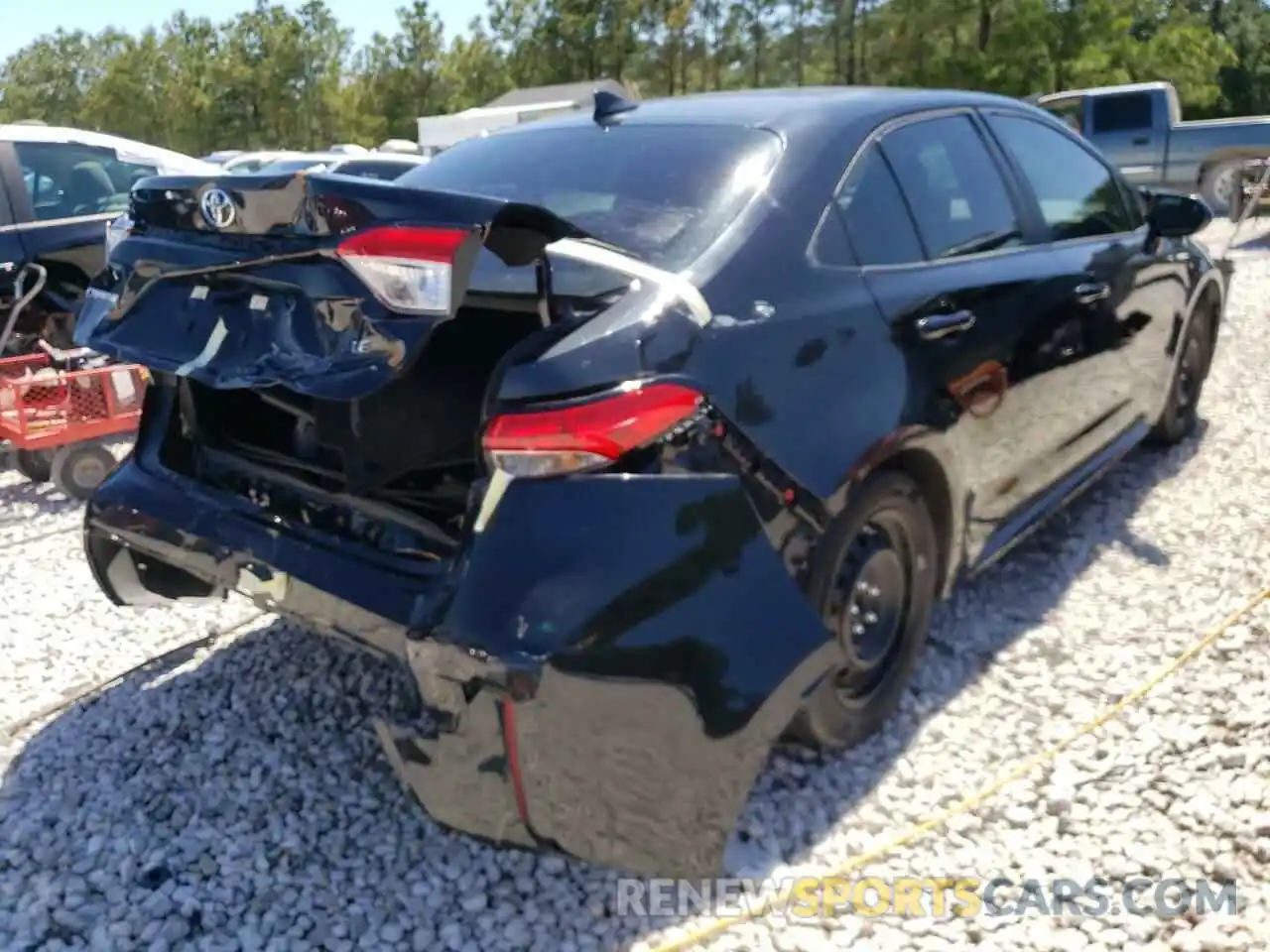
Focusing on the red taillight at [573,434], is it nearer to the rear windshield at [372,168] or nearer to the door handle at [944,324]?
the door handle at [944,324]

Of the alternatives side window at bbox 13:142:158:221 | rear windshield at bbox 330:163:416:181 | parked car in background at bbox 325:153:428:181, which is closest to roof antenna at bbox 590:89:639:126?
side window at bbox 13:142:158:221

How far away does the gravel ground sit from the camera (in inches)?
94.9

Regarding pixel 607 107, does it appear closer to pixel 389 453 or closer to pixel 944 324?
pixel 944 324

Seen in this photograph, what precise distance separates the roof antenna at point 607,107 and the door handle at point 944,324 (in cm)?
111

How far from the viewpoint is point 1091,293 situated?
378cm

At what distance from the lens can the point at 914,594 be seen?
3.06m

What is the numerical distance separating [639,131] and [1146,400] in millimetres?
2604

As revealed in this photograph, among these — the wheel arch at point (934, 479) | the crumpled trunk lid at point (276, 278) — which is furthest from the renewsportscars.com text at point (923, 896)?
the crumpled trunk lid at point (276, 278)

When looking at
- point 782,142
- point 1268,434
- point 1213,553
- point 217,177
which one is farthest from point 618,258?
point 1268,434

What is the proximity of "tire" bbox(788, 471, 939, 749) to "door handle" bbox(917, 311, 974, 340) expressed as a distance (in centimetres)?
36

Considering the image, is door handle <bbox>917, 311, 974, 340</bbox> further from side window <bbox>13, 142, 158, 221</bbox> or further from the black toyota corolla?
side window <bbox>13, 142, 158, 221</bbox>

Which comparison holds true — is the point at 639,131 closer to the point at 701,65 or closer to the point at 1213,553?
the point at 1213,553

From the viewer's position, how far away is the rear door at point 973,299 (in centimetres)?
287

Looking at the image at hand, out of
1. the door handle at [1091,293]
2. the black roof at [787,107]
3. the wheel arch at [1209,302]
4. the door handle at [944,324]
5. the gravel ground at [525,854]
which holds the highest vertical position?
the black roof at [787,107]
